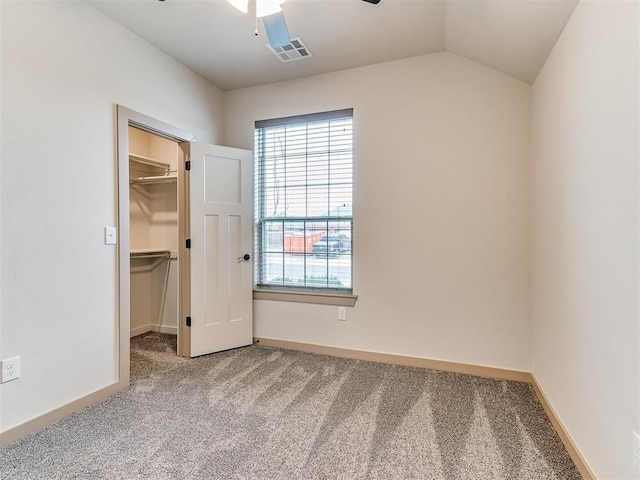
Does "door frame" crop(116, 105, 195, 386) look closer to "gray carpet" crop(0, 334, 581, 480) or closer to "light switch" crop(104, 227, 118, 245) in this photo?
"light switch" crop(104, 227, 118, 245)

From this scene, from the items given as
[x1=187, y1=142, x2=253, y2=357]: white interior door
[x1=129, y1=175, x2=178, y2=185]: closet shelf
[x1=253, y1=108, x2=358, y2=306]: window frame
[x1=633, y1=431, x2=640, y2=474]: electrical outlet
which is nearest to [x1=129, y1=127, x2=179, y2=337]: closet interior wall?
[x1=129, y1=175, x2=178, y2=185]: closet shelf

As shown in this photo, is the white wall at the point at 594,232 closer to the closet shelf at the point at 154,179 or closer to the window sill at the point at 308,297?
the window sill at the point at 308,297

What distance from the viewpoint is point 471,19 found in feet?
7.04

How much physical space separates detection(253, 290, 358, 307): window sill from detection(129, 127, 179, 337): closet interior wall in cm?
124

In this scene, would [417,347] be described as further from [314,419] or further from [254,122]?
[254,122]

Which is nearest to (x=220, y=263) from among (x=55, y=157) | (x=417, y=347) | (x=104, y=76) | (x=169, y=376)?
(x=169, y=376)

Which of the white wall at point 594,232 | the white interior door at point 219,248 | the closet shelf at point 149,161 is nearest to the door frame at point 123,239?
the white interior door at point 219,248

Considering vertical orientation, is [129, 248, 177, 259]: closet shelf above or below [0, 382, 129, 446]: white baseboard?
above

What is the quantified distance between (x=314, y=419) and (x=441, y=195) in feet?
6.60

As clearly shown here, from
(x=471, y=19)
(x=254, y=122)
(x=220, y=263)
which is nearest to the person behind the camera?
(x=471, y=19)

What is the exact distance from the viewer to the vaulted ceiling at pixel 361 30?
1959mm

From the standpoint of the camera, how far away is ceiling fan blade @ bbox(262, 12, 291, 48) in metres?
1.66

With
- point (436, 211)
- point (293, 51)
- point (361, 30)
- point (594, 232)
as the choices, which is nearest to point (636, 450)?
point (594, 232)

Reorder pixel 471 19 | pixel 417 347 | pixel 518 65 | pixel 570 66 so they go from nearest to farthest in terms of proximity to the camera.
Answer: pixel 570 66
pixel 471 19
pixel 518 65
pixel 417 347
